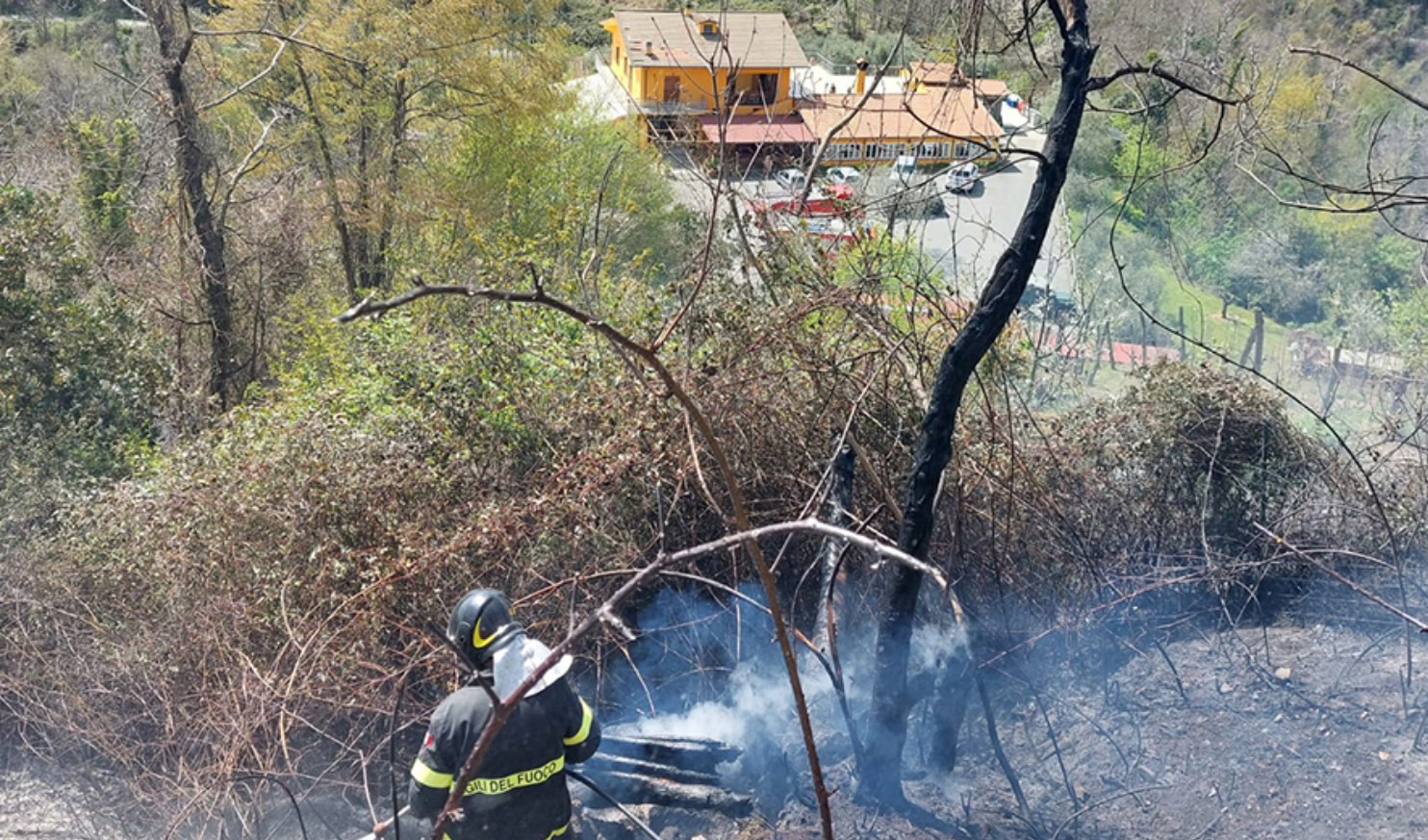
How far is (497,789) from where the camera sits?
3.92 metres

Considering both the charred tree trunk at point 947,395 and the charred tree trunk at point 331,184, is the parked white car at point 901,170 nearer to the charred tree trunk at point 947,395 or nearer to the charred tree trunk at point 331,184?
the charred tree trunk at point 947,395

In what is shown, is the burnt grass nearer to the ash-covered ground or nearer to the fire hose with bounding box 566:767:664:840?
the ash-covered ground

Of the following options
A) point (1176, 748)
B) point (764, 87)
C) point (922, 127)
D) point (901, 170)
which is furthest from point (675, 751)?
point (764, 87)

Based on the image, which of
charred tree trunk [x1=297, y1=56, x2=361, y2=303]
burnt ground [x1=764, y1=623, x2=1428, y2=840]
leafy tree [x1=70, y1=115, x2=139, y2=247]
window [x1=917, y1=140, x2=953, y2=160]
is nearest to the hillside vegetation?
burnt ground [x1=764, y1=623, x2=1428, y2=840]

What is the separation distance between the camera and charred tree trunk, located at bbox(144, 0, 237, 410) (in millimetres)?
11000

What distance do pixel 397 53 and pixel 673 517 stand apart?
1265 centimetres

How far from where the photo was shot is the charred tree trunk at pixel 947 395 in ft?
14.5

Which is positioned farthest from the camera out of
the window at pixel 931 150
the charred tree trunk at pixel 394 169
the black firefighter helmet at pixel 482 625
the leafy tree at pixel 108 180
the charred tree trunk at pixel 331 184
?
the charred tree trunk at pixel 394 169

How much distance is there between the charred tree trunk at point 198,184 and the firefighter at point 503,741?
7.55 meters

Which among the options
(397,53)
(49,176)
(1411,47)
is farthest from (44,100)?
(1411,47)

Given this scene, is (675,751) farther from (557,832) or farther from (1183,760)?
(1183,760)

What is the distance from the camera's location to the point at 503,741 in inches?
151

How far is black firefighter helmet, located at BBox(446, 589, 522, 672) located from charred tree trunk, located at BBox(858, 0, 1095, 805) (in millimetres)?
1998

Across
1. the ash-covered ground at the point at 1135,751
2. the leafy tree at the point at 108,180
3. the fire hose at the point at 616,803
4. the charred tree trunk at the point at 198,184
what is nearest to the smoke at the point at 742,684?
the ash-covered ground at the point at 1135,751
